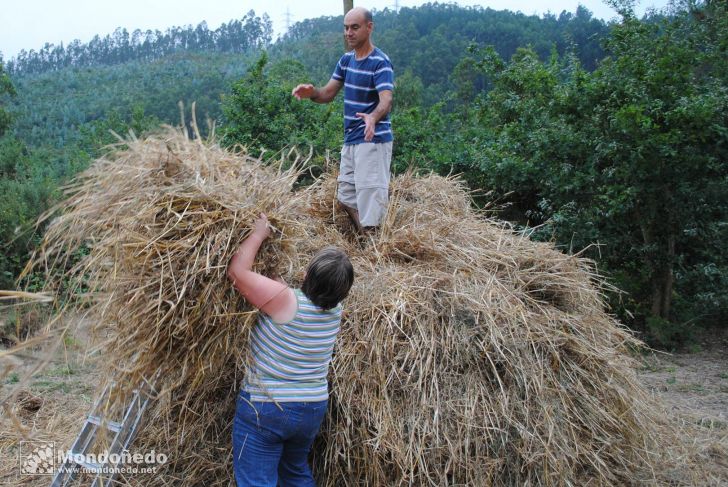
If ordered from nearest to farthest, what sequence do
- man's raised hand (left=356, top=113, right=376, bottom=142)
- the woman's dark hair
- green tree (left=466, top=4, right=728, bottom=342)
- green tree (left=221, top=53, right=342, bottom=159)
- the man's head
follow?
1. the woman's dark hair
2. man's raised hand (left=356, top=113, right=376, bottom=142)
3. the man's head
4. green tree (left=466, top=4, right=728, bottom=342)
5. green tree (left=221, top=53, right=342, bottom=159)

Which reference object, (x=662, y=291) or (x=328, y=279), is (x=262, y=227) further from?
→ (x=662, y=291)

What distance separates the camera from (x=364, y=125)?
14.4 ft

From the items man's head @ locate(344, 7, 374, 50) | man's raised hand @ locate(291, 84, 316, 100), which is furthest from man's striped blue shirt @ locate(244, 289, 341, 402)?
man's head @ locate(344, 7, 374, 50)

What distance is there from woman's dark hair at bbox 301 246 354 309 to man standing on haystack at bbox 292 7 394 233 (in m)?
1.71

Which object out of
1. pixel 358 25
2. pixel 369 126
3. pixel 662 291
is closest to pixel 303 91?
pixel 358 25

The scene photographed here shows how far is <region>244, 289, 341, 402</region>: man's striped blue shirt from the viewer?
2678mm

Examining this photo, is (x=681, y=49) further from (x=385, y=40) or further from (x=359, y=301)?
(x=385, y=40)

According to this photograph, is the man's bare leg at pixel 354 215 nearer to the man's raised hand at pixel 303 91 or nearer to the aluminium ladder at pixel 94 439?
the man's raised hand at pixel 303 91

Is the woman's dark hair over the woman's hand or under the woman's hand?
under

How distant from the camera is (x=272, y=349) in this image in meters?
2.74

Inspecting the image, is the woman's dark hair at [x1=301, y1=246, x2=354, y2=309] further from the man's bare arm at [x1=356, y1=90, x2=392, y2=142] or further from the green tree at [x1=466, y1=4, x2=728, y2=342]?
the green tree at [x1=466, y1=4, x2=728, y2=342]

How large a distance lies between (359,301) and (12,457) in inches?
94.6

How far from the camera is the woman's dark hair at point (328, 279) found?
8.53 feet

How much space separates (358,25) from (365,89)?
0.42 metres
